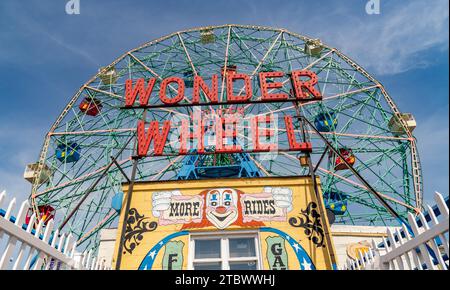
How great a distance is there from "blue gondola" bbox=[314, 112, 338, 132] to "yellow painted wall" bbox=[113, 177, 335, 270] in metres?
17.6

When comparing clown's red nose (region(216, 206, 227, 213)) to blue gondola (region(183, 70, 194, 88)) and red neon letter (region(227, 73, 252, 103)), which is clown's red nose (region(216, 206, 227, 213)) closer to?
red neon letter (region(227, 73, 252, 103))

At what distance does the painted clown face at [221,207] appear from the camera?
7979 mm

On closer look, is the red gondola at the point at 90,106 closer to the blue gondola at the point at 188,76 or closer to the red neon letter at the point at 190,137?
the blue gondola at the point at 188,76

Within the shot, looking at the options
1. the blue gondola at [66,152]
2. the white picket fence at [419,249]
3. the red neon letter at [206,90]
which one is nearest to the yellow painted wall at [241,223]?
the white picket fence at [419,249]

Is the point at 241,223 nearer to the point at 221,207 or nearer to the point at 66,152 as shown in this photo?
the point at 221,207

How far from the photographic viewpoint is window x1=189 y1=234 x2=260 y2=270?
7473 mm

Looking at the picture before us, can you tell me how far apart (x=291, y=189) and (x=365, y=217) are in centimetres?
2414

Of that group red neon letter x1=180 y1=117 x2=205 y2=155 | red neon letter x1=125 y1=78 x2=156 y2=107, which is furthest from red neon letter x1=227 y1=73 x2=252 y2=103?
red neon letter x1=125 y1=78 x2=156 y2=107

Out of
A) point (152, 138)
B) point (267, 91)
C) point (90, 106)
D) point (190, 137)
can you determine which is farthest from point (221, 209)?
point (90, 106)

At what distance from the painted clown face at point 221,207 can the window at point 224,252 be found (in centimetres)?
37

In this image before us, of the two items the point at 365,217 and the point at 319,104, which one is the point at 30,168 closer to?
the point at 319,104

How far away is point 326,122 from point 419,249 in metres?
21.0

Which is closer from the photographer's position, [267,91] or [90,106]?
[267,91]

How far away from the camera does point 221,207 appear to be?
819cm
